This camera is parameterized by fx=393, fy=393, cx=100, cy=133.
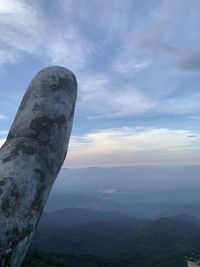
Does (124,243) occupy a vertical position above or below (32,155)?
below

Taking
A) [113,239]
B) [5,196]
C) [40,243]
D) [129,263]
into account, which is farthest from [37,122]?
[113,239]

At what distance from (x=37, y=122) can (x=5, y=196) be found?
0.93m

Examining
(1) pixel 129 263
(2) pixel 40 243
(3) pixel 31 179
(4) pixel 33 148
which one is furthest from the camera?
(2) pixel 40 243

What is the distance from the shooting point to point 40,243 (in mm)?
150375

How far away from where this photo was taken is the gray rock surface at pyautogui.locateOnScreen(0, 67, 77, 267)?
3072 millimetres

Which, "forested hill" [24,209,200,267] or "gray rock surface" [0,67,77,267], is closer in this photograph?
"gray rock surface" [0,67,77,267]

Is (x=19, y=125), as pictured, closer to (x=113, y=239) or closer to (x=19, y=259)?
(x=19, y=259)

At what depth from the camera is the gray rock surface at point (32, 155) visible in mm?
3072

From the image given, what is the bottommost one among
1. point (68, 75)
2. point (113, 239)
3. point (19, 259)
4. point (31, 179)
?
point (113, 239)

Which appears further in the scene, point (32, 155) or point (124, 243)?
point (124, 243)

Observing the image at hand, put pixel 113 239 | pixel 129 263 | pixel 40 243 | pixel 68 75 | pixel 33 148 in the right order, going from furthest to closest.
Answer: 1. pixel 113 239
2. pixel 40 243
3. pixel 129 263
4. pixel 68 75
5. pixel 33 148

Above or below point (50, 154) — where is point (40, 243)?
below

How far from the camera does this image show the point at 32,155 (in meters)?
3.53

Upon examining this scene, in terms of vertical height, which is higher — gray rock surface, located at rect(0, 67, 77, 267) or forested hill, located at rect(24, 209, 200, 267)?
gray rock surface, located at rect(0, 67, 77, 267)
